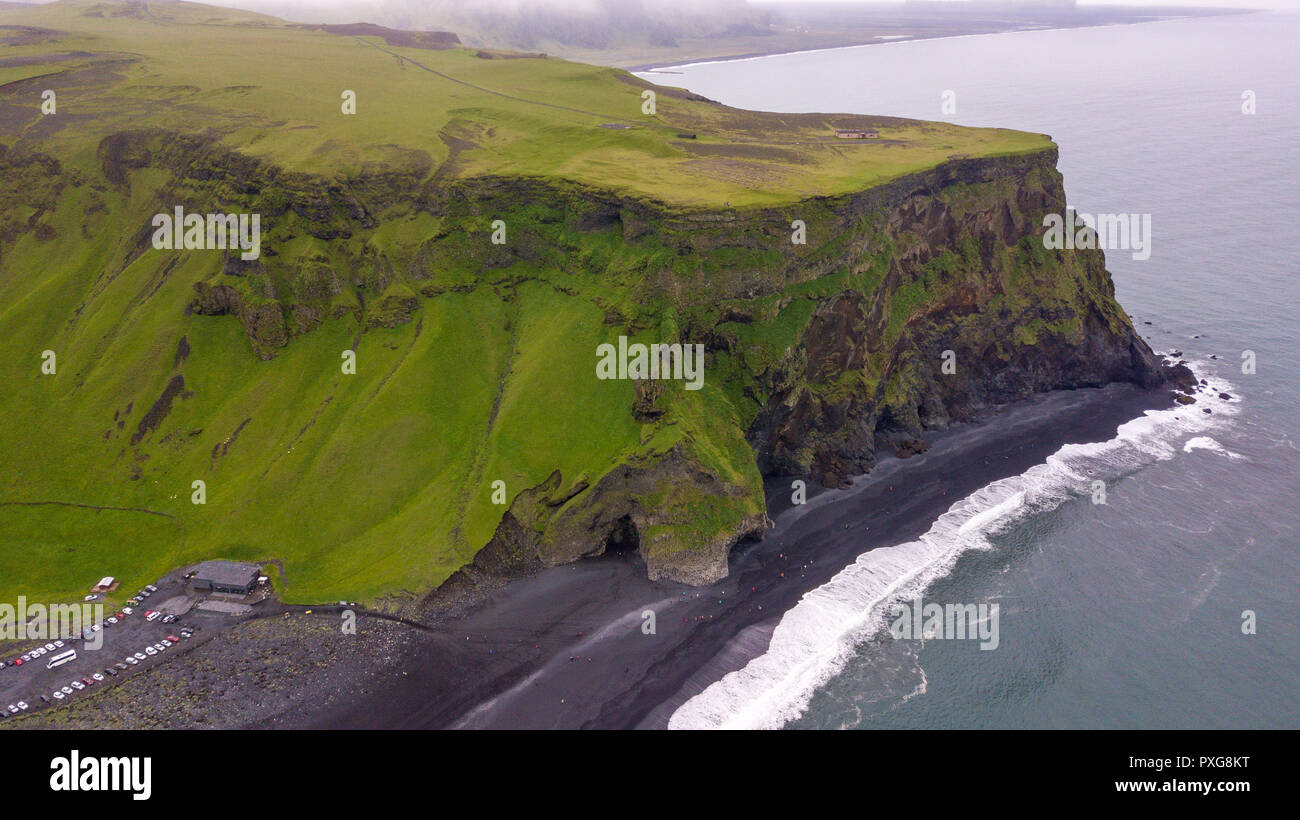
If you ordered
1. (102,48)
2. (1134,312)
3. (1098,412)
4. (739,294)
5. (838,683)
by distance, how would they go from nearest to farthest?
1. (838,683)
2. (739,294)
3. (1098,412)
4. (1134,312)
5. (102,48)

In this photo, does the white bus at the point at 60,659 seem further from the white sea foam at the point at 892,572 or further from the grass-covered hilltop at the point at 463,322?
the white sea foam at the point at 892,572

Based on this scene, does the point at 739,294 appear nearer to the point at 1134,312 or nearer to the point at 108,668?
the point at 108,668

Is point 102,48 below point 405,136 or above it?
above

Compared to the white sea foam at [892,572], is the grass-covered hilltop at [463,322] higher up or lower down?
higher up

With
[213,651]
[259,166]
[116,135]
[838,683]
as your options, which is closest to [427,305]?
[259,166]

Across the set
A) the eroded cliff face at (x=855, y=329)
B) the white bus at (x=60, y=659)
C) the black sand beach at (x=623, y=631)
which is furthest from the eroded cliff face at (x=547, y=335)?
the white bus at (x=60, y=659)

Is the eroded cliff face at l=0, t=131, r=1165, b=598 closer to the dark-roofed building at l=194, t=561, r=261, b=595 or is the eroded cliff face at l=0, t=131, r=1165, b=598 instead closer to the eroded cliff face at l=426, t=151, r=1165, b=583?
the eroded cliff face at l=426, t=151, r=1165, b=583

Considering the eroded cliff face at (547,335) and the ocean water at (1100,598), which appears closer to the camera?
the ocean water at (1100,598)

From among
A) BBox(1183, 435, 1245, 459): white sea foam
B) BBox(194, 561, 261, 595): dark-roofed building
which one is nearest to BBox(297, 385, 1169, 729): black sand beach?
BBox(194, 561, 261, 595): dark-roofed building
